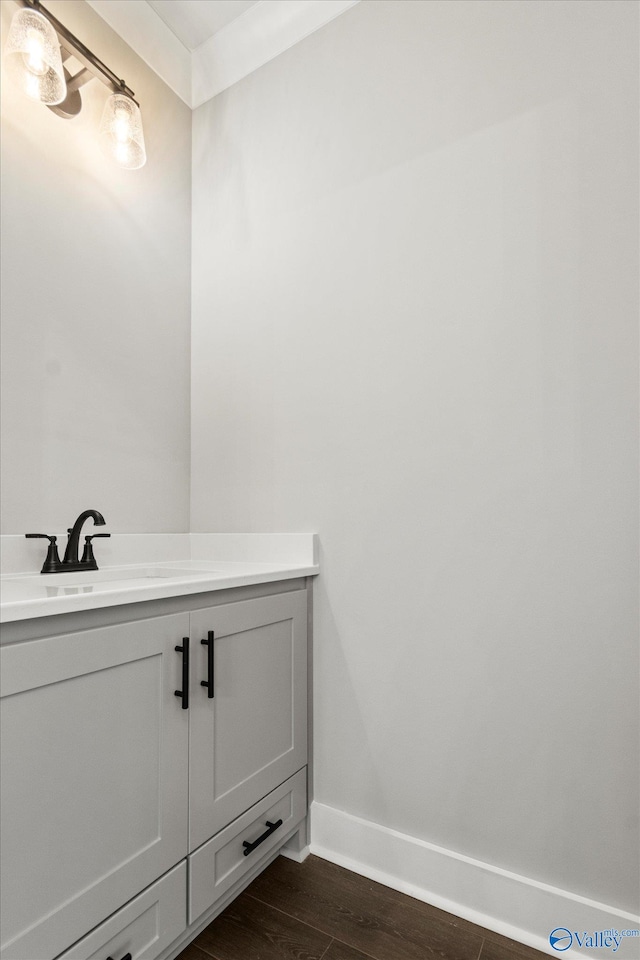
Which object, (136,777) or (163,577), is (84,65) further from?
(136,777)

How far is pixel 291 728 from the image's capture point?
1521 millimetres

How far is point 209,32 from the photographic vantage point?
1957 millimetres

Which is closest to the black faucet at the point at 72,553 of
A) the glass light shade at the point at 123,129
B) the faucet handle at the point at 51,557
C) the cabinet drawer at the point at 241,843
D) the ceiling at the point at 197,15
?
the faucet handle at the point at 51,557

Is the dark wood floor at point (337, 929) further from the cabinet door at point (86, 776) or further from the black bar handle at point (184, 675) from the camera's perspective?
the black bar handle at point (184, 675)

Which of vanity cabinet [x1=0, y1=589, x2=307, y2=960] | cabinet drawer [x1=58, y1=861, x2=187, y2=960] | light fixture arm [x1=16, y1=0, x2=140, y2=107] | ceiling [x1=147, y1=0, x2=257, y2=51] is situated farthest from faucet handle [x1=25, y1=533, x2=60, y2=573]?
ceiling [x1=147, y1=0, x2=257, y2=51]

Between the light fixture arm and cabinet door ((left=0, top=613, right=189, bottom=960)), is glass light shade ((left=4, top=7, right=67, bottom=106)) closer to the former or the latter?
the light fixture arm

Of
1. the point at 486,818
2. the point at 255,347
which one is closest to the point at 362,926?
the point at 486,818

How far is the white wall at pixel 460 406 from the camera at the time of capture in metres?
1.23

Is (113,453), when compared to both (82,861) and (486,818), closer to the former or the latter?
(82,861)

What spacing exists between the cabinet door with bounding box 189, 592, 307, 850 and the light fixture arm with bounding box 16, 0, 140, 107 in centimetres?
160

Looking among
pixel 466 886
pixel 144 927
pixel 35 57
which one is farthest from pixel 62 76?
pixel 466 886

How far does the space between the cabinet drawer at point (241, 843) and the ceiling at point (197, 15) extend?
2540 mm

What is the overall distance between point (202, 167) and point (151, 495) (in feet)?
4.14

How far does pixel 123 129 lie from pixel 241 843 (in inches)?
79.1
